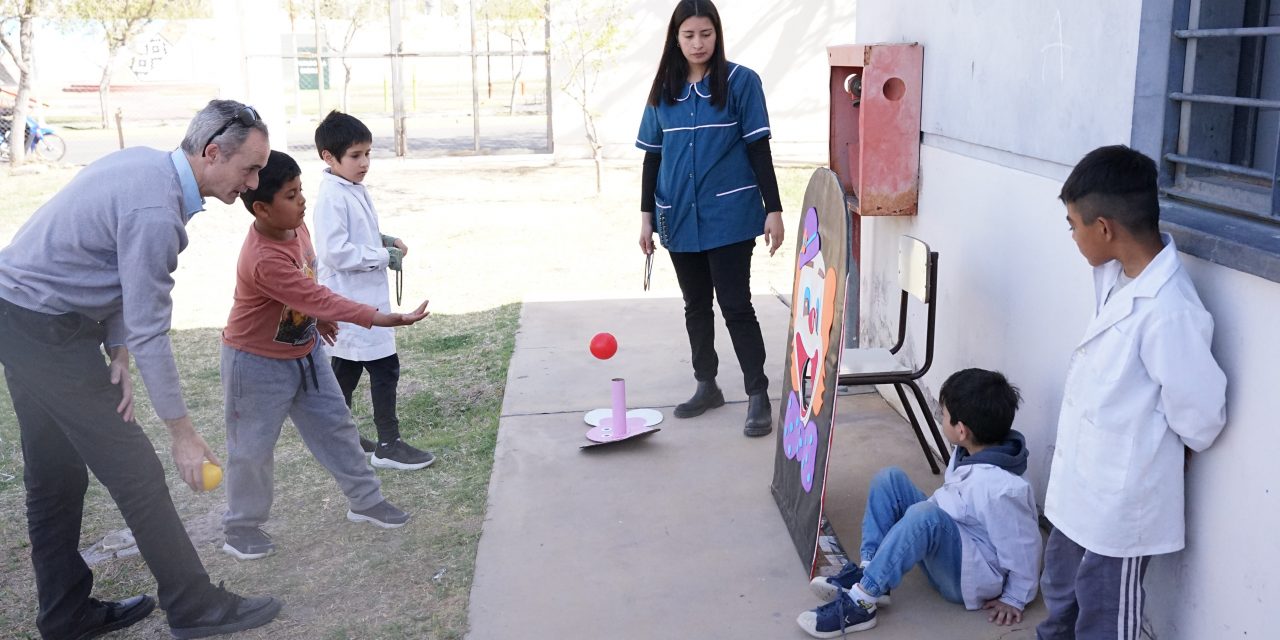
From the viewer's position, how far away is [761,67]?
16.2 m

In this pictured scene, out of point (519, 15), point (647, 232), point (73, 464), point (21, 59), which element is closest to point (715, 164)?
point (647, 232)

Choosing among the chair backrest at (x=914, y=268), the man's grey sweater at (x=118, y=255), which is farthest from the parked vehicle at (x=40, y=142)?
the chair backrest at (x=914, y=268)

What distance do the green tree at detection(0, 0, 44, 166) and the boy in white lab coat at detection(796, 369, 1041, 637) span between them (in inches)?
635

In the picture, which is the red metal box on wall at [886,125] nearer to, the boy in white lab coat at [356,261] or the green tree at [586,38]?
the boy in white lab coat at [356,261]

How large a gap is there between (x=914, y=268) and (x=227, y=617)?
9.31ft

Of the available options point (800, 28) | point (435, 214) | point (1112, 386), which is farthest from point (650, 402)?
point (800, 28)

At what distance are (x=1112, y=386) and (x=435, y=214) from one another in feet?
34.9

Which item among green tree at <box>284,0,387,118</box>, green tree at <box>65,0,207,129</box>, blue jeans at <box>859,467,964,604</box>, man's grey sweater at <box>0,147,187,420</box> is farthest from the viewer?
green tree at <box>284,0,387,118</box>

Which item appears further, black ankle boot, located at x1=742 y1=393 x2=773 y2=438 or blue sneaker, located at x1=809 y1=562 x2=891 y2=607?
black ankle boot, located at x1=742 y1=393 x2=773 y2=438

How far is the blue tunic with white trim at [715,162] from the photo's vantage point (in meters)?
4.75

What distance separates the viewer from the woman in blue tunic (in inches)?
186

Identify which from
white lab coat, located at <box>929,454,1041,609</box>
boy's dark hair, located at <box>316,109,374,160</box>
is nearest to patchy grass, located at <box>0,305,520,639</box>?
boy's dark hair, located at <box>316,109,374,160</box>

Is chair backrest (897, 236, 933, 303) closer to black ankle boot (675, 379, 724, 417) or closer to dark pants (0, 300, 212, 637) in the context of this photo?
black ankle boot (675, 379, 724, 417)

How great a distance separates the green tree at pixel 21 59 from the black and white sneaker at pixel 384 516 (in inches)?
569
